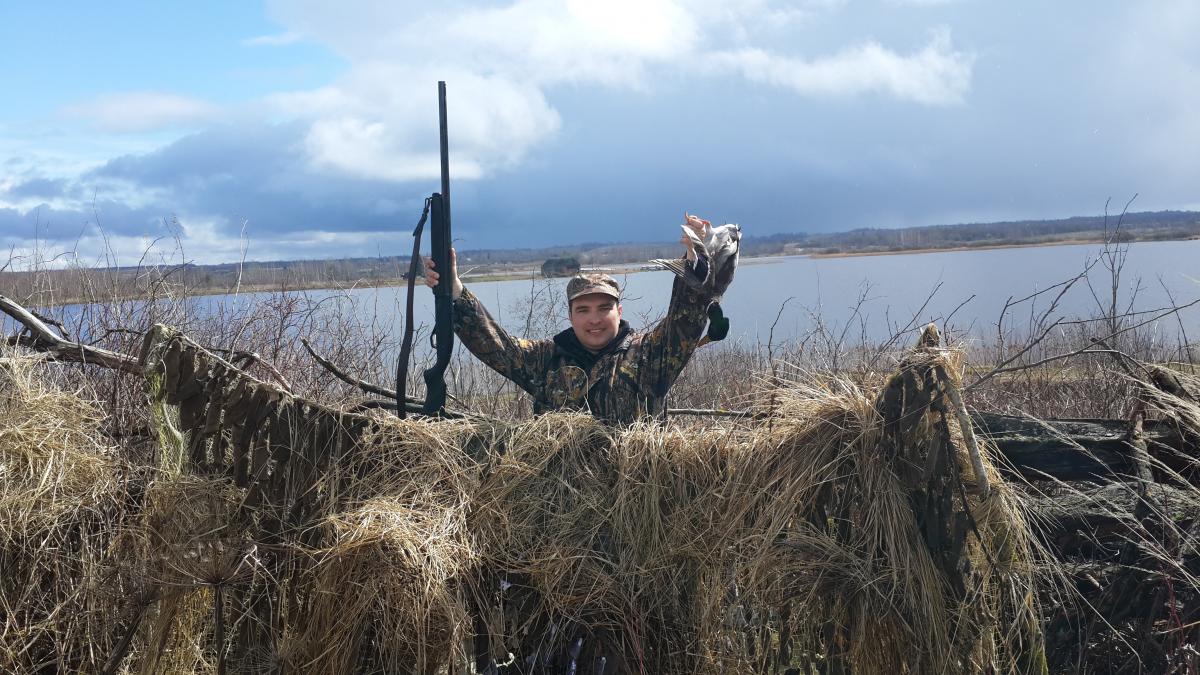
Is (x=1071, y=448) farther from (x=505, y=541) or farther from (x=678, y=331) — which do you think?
(x=505, y=541)

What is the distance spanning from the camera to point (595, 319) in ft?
16.1

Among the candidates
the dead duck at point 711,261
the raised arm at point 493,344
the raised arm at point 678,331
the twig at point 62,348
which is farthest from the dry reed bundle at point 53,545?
the dead duck at point 711,261

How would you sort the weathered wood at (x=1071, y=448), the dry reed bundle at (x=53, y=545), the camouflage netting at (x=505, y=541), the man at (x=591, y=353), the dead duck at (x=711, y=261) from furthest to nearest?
the man at (x=591, y=353)
the dead duck at (x=711, y=261)
the dry reed bundle at (x=53, y=545)
the weathered wood at (x=1071, y=448)
the camouflage netting at (x=505, y=541)

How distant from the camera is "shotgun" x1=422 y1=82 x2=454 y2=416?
14.9 feet

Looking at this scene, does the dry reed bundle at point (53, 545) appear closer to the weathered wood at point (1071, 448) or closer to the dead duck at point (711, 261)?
the dead duck at point (711, 261)

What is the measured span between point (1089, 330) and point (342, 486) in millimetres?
11119

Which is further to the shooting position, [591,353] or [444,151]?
[591,353]

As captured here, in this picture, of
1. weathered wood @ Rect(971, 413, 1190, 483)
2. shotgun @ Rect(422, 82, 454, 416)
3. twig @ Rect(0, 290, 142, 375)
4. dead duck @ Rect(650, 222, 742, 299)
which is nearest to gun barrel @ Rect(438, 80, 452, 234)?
shotgun @ Rect(422, 82, 454, 416)

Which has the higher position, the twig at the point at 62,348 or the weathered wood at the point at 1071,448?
the twig at the point at 62,348

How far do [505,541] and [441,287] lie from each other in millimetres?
1649

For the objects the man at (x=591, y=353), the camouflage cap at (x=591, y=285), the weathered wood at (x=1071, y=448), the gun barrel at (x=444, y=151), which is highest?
the gun barrel at (x=444, y=151)

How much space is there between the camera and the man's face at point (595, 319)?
4906mm

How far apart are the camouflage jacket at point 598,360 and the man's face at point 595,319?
2.3 inches

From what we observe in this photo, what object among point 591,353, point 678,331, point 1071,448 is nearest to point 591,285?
point 591,353
